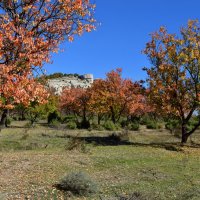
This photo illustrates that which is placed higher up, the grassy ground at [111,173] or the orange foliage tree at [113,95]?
the orange foliage tree at [113,95]

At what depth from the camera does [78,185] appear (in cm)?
1139

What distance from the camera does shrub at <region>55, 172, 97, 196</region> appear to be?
448 inches

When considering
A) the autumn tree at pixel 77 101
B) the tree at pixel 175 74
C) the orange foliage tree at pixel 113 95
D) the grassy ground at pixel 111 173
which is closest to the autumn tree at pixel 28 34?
the grassy ground at pixel 111 173

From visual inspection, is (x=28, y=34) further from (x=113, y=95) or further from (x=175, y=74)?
(x=113, y=95)

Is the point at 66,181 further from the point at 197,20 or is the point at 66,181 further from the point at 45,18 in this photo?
the point at 197,20

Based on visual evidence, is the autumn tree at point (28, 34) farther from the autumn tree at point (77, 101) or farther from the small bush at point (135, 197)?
the autumn tree at point (77, 101)

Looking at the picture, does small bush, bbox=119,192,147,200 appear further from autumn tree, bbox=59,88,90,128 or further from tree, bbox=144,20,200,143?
autumn tree, bbox=59,88,90,128

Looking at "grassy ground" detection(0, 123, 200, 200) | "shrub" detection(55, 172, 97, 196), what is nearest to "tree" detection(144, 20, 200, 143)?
"grassy ground" detection(0, 123, 200, 200)

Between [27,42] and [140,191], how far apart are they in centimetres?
614

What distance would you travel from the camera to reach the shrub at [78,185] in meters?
11.4

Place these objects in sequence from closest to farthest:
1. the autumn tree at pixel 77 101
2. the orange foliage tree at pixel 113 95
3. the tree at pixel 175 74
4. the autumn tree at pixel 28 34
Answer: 1. the autumn tree at pixel 28 34
2. the tree at pixel 175 74
3. the orange foliage tree at pixel 113 95
4. the autumn tree at pixel 77 101

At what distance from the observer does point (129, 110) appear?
2053 inches

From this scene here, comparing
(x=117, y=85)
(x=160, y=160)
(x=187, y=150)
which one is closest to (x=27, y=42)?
(x=160, y=160)

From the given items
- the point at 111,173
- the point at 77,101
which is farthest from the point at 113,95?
the point at 111,173
